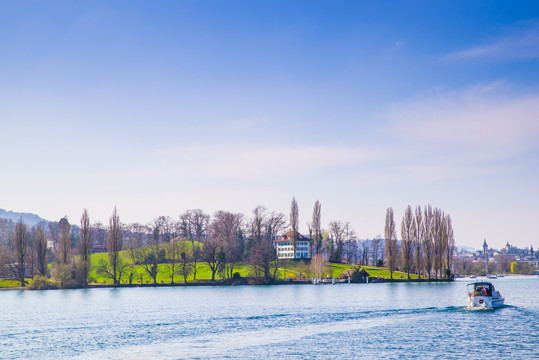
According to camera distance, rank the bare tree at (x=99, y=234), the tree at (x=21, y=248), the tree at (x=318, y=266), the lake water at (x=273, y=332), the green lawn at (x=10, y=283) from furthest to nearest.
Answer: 1. the bare tree at (x=99, y=234)
2. the tree at (x=318, y=266)
3. the green lawn at (x=10, y=283)
4. the tree at (x=21, y=248)
5. the lake water at (x=273, y=332)

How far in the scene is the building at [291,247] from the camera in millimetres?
149250

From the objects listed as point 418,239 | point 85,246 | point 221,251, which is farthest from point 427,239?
point 85,246

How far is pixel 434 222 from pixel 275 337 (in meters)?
96.0

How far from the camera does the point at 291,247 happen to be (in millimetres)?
150750

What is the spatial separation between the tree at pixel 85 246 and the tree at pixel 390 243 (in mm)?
69887

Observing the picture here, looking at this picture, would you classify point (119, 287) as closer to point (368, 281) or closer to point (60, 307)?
point (60, 307)

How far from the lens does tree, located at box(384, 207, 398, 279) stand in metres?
126

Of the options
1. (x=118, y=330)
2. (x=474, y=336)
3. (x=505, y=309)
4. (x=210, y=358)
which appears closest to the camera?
(x=210, y=358)

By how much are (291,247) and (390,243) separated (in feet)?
110

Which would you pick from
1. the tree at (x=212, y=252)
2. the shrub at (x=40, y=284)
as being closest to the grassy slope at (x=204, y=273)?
the tree at (x=212, y=252)

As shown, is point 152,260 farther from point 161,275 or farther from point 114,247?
point 114,247

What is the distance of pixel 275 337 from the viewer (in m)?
38.4

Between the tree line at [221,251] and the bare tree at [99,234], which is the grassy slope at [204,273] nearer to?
the tree line at [221,251]

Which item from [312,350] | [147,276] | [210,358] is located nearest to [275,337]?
[312,350]
